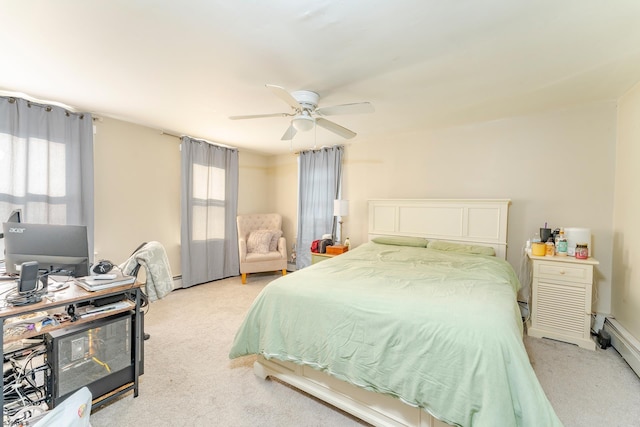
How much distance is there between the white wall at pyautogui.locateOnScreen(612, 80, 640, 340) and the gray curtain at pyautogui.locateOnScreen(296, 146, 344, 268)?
3276 millimetres

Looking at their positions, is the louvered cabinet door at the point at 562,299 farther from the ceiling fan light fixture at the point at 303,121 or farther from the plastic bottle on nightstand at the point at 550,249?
the ceiling fan light fixture at the point at 303,121

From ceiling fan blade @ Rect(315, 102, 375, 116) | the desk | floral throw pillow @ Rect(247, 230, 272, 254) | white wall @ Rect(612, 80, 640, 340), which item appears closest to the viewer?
the desk

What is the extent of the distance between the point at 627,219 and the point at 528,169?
3.20ft

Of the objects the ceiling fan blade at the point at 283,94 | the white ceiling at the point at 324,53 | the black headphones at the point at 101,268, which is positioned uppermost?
the white ceiling at the point at 324,53

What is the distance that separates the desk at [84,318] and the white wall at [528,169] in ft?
11.4

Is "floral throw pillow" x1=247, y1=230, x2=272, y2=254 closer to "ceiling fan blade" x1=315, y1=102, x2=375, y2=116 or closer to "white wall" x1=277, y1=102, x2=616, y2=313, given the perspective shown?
"white wall" x1=277, y1=102, x2=616, y2=313

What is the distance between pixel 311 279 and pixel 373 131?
260 centimetres

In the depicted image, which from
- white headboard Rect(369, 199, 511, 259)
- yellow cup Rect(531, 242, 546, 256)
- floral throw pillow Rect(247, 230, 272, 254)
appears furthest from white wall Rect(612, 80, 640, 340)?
floral throw pillow Rect(247, 230, 272, 254)

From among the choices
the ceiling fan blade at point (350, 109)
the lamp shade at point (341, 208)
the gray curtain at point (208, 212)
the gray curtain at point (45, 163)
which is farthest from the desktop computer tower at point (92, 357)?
the lamp shade at point (341, 208)

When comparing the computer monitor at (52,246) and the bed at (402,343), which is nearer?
the bed at (402,343)

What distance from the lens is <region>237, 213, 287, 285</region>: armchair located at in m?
4.43

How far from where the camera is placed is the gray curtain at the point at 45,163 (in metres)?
2.58

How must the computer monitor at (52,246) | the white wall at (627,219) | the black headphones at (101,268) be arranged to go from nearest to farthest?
1. the computer monitor at (52,246)
2. the black headphones at (101,268)
3. the white wall at (627,219)

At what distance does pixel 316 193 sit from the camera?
4777 millimetres
